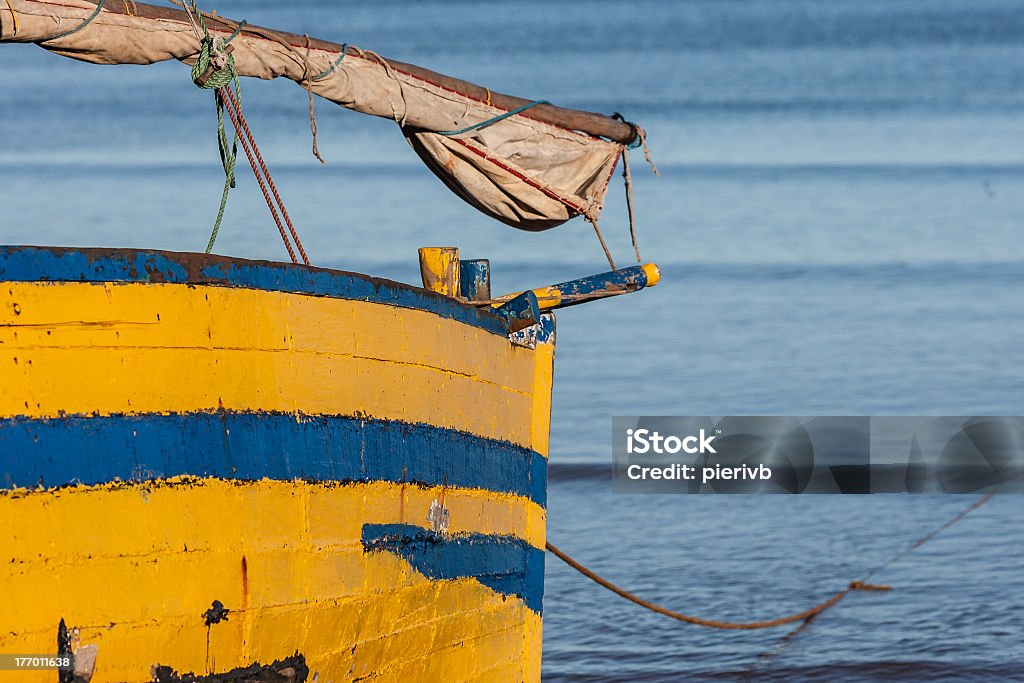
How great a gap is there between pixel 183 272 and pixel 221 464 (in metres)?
0.56

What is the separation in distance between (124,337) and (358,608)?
1.24 meters

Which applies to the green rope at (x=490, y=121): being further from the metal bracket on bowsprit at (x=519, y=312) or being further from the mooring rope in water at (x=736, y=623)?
the mooring rope in water at (x=736, y=623)

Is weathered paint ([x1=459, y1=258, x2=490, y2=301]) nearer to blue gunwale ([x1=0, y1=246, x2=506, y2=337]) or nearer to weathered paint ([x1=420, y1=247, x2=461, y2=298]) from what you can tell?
weathered paint ([x1=420, y1=247, x2=461, y2=298])

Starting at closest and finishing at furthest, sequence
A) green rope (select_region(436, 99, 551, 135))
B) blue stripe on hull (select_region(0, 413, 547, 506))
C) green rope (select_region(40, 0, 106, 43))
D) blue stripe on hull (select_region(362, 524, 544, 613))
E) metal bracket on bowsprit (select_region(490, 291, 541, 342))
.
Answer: blue stripe on hull (select_region(0, 413, 547, 506)) → blue stripe on hull (select_region(362, 524, 544, 613)) → green rope (select_region(40, 0, 106, 43)) → metal bracket on bowsprit (select_region(490, 291, 541, 342)) → green rope (select_region(436, 99, 551, 135))

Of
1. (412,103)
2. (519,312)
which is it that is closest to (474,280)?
(412,103)

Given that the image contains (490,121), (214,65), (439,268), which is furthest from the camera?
(490,121)

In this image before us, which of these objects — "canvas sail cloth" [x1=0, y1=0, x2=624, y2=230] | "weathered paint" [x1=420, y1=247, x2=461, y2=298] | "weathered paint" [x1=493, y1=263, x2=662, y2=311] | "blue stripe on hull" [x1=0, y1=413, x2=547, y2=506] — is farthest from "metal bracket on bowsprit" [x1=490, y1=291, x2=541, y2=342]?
"canvas sail cloth" [x1=0, y1=0, x2=624, y2=230]

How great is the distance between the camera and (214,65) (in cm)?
641

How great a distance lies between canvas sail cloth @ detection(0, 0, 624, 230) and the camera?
612 cm

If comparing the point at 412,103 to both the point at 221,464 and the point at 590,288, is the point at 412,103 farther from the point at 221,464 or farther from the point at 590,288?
the point at 221,464

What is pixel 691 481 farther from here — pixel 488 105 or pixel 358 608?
pixel 358 608

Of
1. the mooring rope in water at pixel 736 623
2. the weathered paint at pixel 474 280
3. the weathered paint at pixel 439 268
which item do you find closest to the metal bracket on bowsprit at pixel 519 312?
the weathered paint at pixel 439 268

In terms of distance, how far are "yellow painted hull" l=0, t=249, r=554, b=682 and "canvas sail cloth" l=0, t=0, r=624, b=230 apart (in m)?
1.79

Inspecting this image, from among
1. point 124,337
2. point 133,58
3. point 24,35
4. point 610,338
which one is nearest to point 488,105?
point 133,58
